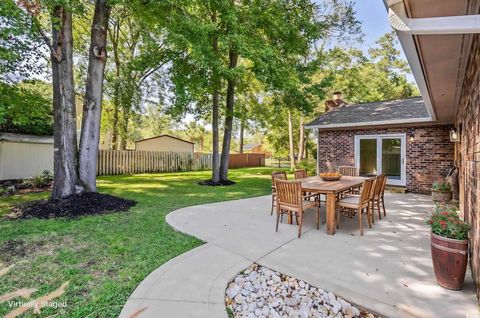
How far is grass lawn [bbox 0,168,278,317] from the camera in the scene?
2.36 m

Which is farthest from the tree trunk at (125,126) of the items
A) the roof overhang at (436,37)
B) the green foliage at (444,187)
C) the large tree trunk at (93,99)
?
the green foliage at (444,187)

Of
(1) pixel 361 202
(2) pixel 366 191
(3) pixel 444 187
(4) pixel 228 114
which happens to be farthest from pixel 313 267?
Answer: (4) pixel 228 114

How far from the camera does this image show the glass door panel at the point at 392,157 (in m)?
9.11

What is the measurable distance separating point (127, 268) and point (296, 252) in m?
2.22

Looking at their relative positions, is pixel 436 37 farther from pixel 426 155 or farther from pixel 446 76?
pixel 426 155

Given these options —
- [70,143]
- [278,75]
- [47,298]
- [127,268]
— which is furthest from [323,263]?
[278,75]

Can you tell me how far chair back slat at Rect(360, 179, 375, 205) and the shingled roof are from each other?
197 inches

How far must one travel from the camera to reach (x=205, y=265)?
3033 millimetres

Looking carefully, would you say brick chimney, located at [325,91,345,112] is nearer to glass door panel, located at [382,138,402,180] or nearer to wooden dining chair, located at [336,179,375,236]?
glass door panel, located at [382,138,402,180]

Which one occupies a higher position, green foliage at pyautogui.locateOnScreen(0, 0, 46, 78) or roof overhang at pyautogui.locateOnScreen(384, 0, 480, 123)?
green foliage at pyautogui.locateOnScreen(0, 0, 46, 78)

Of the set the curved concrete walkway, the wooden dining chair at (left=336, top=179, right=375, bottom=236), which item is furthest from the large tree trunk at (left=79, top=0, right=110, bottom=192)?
the wooden dining chair at (left=336, top=179, right=375, bottom=236)

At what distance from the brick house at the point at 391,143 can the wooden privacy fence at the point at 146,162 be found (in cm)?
932

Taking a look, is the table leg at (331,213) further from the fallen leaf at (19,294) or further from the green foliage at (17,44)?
the green foliage at (17,44)

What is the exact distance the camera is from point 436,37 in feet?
8.11
